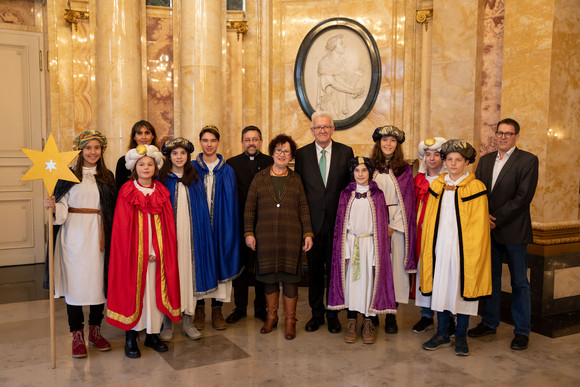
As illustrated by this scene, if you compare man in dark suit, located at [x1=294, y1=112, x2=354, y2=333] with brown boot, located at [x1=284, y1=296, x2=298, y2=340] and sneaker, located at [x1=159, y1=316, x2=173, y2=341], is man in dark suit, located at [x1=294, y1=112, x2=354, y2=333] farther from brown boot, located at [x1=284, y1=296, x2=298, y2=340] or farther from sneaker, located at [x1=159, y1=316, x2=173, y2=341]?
sneaker, located at [x1=159, y1=316, x2=173, y2=341]

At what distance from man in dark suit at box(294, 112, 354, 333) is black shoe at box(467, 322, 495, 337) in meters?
1.10

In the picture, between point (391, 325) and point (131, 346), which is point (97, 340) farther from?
point (391, 325)

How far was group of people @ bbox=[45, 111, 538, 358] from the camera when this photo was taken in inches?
155

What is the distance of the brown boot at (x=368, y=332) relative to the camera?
4281 mm

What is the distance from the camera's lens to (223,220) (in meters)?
4.54

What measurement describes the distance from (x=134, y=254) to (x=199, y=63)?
9.03 feet

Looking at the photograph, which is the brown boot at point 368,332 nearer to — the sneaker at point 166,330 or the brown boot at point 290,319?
the brown boot at point 290,319

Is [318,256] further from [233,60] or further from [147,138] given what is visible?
[233,60]

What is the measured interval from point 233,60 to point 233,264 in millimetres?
3527

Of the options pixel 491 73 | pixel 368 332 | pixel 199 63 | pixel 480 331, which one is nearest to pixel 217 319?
pixel 368 332

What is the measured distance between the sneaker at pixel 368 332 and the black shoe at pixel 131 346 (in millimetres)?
1747

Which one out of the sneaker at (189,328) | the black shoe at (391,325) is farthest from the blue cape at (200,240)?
the black shoe at (391,325)

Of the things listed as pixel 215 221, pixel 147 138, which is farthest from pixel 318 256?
pixel 147 138

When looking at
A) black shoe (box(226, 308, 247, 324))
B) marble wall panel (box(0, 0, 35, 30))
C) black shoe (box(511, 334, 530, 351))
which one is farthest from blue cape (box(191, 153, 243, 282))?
marble wall panel (box(0, 0, 35, 30))
